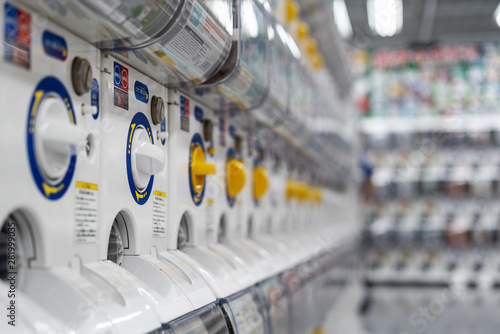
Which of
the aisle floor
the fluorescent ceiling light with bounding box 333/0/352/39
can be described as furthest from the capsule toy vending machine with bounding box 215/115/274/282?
the fluorescent ceiling light with bounding box 333/0/352/39

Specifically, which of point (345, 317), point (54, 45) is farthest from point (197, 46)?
point (345, 317)

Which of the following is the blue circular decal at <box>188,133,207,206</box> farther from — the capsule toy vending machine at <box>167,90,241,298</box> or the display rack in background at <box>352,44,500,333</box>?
the display rack in background at <box>352,44,500,333</box>

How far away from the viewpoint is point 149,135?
175 cm

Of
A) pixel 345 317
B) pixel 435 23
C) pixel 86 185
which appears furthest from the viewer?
pixel 435 23

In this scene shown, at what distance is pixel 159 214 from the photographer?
183 cm

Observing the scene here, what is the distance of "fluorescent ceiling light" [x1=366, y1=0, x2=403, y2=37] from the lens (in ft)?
24.2

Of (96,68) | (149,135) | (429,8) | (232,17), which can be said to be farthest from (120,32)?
(429,8)

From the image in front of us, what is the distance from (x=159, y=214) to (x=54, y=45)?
2.35 feet

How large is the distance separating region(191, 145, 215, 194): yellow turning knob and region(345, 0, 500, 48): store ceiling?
5988 mm

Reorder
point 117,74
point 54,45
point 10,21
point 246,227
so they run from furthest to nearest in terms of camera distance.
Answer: point 246,227 → point 117,74 → point 54,45 → point 10,21

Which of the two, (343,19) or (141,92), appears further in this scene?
(343,19)

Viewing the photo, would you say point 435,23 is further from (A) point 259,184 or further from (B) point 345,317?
(A) point 259,184

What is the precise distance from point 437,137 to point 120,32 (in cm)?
771

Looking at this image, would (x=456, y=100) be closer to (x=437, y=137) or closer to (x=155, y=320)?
(x=437, y=137)
